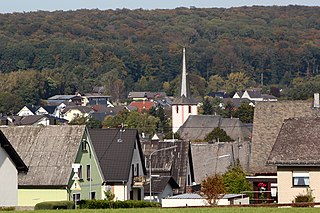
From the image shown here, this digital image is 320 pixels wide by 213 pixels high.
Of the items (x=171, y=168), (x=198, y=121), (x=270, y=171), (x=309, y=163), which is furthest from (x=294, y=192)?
(x=198, y=121)

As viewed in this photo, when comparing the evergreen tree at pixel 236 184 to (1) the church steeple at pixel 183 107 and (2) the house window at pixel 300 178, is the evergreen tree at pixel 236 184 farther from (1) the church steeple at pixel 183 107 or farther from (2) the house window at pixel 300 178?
(1) the church steeple at pixel 183 107

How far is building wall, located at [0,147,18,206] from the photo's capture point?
3506 centimetres

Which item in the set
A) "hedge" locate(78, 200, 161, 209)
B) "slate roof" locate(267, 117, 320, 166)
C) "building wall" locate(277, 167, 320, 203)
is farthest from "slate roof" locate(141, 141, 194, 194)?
"hedge" locate(78, 200, 161, 209)

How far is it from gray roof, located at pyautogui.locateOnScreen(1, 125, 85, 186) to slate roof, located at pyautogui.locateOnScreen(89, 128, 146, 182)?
12.8 feet

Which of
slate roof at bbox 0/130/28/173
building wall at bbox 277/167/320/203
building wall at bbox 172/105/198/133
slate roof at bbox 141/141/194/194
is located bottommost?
building wall at bbox 277/167/320/203

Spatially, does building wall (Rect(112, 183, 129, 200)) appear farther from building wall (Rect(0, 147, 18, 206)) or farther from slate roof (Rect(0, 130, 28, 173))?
building wall (Rect(0, 147, 18, 206))

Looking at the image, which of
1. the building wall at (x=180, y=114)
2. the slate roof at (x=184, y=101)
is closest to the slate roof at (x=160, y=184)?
the building wall at (x=180, y=114)

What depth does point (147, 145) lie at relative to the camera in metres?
61.2

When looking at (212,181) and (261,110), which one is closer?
(212,181)

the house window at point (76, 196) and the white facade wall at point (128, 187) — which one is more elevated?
the white facade wall at point (128, 187)

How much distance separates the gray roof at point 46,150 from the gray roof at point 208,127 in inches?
3790

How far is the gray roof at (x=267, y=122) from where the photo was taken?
147 feet

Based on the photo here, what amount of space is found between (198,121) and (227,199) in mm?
124579

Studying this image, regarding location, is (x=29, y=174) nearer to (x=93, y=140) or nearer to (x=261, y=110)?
(x=93, y=140)
